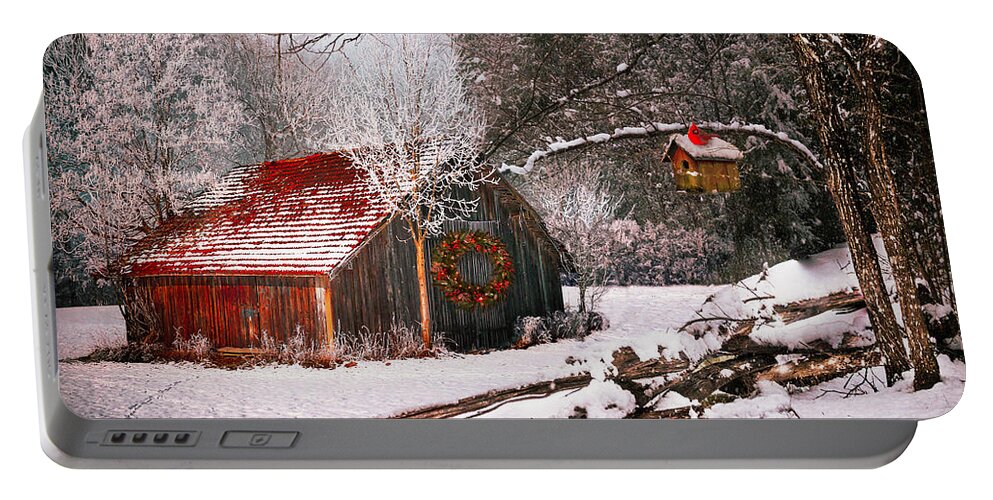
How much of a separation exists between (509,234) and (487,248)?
8 centimetres

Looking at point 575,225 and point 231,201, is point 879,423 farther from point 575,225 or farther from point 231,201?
point 231,201

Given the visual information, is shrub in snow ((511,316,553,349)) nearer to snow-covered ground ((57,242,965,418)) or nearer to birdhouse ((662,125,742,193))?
snow-covered ground ((57,242,965,418))

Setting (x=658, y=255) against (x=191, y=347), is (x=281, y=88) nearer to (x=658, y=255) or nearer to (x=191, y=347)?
(x=191, y=347)

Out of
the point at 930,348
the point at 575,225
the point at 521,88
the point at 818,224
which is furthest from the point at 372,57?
the point at 930,348

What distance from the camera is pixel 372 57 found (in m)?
2.92

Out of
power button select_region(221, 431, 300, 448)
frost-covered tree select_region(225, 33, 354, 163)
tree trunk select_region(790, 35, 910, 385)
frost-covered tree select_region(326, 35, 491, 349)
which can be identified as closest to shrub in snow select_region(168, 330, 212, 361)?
power button select_region(221, 431, 300, 448)

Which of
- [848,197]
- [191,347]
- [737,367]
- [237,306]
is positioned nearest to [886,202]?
[848,197]

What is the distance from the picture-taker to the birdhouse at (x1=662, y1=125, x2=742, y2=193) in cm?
295

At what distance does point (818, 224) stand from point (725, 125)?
44cm

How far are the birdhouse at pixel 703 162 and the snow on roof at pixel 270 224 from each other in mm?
948

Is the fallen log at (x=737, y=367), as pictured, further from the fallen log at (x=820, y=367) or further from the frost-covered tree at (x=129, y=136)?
the frost-covered tree at (x=129, y=136)

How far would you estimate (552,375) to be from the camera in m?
2.91

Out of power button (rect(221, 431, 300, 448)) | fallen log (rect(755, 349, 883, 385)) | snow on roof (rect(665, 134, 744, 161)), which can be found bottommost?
power button (rect(221, 431, 300, 448))

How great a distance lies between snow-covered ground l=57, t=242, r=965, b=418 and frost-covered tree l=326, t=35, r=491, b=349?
0.71 ft
